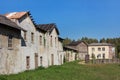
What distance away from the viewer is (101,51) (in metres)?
100

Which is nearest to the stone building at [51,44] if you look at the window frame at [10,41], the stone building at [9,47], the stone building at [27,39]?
the stone building at [27,39]

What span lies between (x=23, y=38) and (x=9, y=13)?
3.71 m

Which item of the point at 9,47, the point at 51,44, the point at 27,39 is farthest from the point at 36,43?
the point at 9,47

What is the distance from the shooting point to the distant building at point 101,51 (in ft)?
326

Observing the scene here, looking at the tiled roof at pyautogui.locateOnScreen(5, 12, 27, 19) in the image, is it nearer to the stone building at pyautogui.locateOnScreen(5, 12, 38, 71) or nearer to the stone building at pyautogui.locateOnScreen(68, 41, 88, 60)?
the stone building at pyautogui.locateOnScreen(5, 12, 38, 71)

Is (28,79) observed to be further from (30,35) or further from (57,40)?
(57,40)

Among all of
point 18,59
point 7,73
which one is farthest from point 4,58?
point 18,59

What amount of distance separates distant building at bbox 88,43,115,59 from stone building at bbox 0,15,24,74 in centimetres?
7263

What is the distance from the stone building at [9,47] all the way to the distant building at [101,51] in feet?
238

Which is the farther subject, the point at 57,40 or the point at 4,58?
the point at 57,40

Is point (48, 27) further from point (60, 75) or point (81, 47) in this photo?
point (81, 47)

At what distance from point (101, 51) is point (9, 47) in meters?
76.3

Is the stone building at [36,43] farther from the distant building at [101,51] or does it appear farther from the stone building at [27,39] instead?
the distant building at [101,51]

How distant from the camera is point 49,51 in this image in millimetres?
42125
